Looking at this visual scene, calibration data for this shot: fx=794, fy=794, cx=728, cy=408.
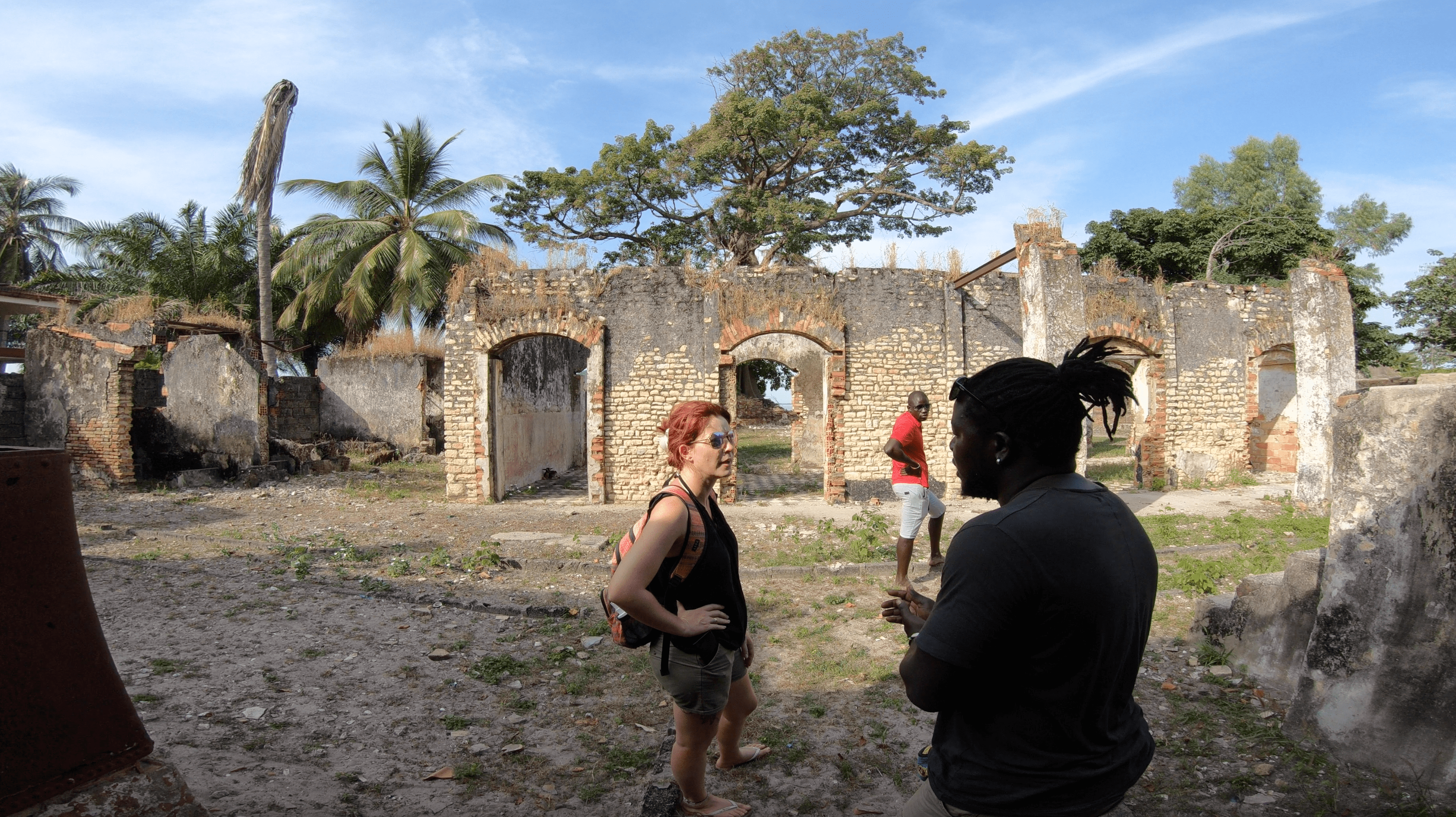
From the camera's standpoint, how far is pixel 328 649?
5176 mm

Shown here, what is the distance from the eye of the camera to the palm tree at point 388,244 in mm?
23062

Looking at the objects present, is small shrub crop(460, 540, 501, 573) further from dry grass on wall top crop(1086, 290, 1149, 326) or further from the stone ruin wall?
dry grass on wall top crop(1086, 290, 1149, 326)

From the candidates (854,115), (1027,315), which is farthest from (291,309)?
(1027,315)

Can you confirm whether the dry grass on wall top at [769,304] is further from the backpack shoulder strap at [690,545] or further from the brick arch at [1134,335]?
the backpack shoulder strap at [690,545]

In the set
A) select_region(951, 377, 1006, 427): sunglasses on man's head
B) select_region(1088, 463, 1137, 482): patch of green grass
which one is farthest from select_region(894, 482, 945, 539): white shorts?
select_region(1088, 463, 1137, 482): patch of green grass

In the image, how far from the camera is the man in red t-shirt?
6.36 m

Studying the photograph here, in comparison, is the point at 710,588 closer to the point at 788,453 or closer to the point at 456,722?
the point at 456,722

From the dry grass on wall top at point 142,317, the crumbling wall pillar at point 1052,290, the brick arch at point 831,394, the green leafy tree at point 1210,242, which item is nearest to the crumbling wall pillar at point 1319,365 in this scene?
the crumbling wall pillar at point 1052,290

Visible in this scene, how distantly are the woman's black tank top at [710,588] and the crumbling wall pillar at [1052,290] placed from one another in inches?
337

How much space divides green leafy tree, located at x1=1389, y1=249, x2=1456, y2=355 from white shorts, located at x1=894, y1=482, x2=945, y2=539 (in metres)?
21.3

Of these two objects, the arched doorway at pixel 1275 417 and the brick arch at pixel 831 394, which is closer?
the brick arch at pixel 831 394

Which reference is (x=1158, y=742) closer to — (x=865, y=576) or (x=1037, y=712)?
(x=1037, y=712)

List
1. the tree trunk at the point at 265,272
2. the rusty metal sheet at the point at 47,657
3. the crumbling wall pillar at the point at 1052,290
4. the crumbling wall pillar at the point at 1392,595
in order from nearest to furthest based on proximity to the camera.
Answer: the rusty metal sheet at the point at 47,657 < the crumbling wall pillar at the point at 1392,595 < the crumbling wall pillar at the point at 1052,290 < the tree trunk at the point at 265,272

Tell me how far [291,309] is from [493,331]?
1555 centimetres
